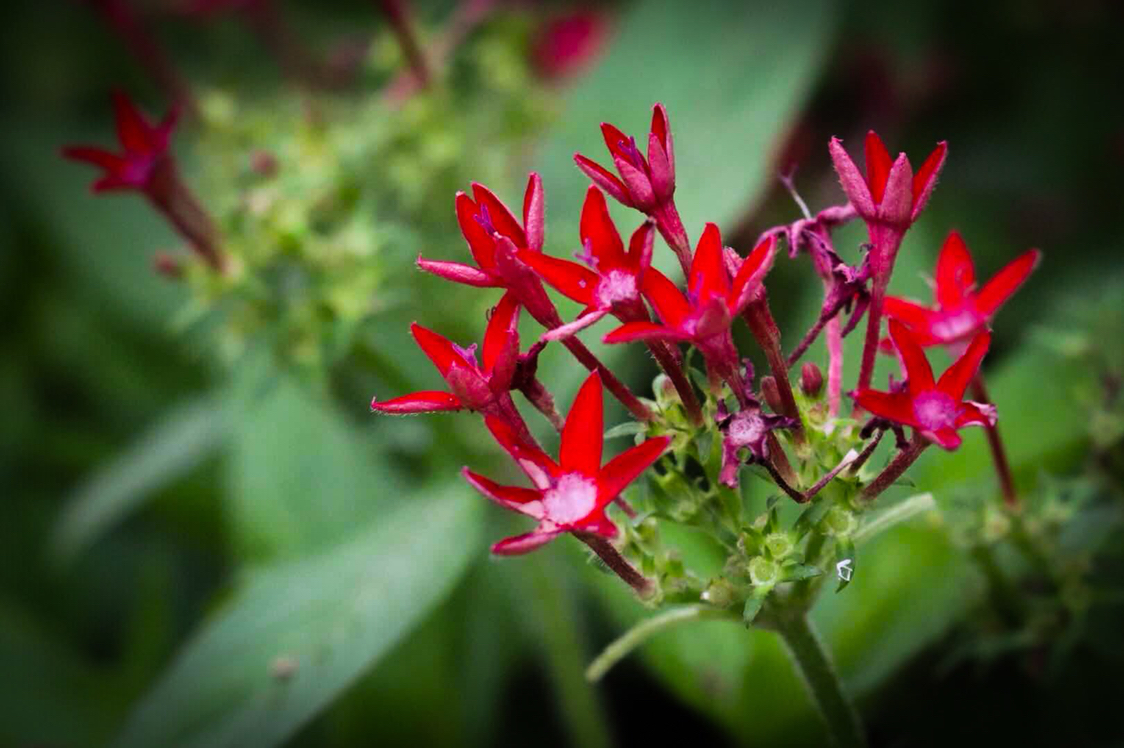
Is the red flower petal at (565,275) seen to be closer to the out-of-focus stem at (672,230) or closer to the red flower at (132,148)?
the out-of-focus stem at (672,230)

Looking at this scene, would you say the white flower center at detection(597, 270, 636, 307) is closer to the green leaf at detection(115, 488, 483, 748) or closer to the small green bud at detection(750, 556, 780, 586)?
the small green bud at detection(750, 556, 780, 586)

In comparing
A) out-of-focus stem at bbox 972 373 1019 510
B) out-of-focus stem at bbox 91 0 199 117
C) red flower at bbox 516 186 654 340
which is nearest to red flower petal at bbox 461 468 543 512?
red flower at bbox 516 186 654 340

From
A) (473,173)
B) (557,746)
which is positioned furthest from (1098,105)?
(557,746)

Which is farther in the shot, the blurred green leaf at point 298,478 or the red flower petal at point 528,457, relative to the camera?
the blurred green leaf at point 298,478

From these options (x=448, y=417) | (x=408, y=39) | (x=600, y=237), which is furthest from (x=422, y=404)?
(x=408, y=39)

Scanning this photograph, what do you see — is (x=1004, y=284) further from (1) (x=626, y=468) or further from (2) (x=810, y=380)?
(1) (x=626, y=468)

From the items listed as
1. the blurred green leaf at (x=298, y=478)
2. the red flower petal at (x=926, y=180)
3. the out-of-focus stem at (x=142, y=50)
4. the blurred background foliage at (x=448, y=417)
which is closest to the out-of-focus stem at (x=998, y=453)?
the blurred background foliage at (x=448, y=417)

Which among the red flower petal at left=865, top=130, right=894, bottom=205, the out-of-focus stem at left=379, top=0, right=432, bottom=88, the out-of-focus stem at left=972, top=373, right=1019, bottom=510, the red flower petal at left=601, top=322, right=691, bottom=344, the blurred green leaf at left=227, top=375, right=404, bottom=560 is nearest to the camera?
the red flower petal at left=601, top=322, right=691, bottom=344
